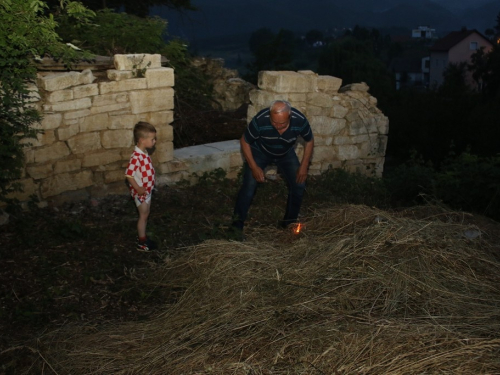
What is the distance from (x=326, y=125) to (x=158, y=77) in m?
2.48

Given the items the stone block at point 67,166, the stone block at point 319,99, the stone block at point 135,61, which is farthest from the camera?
the stone block at point 319,99

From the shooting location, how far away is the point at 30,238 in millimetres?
5293

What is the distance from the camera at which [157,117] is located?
686cm

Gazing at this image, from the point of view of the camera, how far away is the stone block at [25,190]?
19.2 ft

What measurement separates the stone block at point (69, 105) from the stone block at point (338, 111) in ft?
10.8

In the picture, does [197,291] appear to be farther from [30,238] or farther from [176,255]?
[30,238]

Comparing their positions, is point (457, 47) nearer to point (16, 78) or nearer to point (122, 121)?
point (122, 121)

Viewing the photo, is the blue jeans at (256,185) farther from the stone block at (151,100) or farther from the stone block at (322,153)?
the stone block at (322,153)

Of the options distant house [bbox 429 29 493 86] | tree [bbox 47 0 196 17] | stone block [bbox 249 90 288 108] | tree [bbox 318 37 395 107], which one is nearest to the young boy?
stone block [bbox 249 90 288 108]

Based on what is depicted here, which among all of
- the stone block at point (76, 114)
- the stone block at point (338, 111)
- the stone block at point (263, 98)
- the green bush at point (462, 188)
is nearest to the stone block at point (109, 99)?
the stone block at point (76, 114)

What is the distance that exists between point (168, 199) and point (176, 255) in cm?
176

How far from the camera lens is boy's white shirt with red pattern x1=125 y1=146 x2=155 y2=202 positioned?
515cm

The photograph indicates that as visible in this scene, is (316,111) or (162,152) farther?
(316,111)

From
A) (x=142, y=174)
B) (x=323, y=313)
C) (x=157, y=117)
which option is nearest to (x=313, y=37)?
(x=157, y=117)
